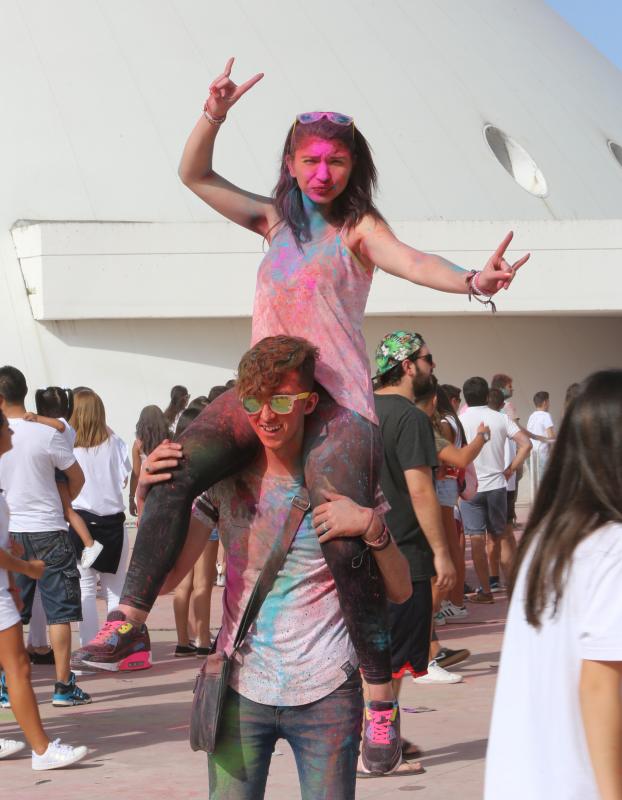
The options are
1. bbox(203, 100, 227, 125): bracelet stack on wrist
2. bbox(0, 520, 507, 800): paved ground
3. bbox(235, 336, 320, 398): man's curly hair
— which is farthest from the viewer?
bbox(0, 520, 507, 800): paved ground

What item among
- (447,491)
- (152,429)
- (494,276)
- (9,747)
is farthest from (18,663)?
(447,491)

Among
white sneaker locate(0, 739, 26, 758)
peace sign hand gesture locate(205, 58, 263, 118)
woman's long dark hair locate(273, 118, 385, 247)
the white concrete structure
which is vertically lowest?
white sneaker locate(0, 739, 26, 758)

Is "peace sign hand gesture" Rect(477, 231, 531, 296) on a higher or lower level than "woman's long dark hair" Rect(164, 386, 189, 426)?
higher

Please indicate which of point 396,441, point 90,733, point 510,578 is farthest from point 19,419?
point 510,578

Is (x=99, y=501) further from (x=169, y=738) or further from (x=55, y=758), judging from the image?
(x=55, y=758)

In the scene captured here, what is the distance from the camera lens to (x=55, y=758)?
599 centimetres

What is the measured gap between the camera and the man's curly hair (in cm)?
341

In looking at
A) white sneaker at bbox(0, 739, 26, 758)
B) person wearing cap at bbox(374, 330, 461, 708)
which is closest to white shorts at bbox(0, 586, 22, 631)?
white sneaker at bbox(0, 739, 26, 758)

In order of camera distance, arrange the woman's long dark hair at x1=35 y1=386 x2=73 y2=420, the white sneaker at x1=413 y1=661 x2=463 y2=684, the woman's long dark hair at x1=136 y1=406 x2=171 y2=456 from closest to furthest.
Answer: the white sneaker at x1=413 y1=661 x2=463 y2=684 < the woman's long dark hair at x1=35 y1=386 x2=73 y2=420 < the woman's long dark hair at x1=136 y1=406 x2=171 y2=456

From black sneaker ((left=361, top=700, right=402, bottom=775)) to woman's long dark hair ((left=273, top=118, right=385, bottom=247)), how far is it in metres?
1.43

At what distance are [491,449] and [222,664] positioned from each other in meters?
8.15

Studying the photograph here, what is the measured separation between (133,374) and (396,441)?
1117 cm

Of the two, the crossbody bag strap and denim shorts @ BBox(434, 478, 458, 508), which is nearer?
the crossbody bag strap

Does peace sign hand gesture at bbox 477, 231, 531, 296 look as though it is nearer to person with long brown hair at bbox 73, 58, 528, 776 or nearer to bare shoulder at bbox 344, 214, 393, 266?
person with long brown hair at bbox 73, 58, 528, 776
